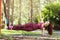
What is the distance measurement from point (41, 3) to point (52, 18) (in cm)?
63

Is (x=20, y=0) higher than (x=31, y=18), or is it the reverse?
(x=20, y=0)

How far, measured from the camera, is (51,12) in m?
4.97

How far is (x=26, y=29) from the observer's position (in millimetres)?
4074

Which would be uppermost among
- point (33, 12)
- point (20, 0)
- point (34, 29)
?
point (20, 0)

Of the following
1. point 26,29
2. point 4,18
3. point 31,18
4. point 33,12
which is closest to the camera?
point 26,29

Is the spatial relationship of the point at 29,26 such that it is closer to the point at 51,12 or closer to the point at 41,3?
the point at 51,12

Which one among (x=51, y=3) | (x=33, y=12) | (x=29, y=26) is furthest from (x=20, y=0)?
(x=29, y=26)

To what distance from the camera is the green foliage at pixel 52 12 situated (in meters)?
4.92

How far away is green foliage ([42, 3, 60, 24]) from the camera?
194 inches

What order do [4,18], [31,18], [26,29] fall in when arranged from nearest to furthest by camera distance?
[26,29] < [4,18] < [31,18]

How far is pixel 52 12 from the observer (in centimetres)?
494

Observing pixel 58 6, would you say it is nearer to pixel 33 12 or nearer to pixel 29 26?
pixel 33 12

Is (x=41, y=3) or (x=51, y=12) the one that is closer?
(x=51, y=12)

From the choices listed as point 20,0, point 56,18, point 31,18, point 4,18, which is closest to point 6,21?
point 4,18
